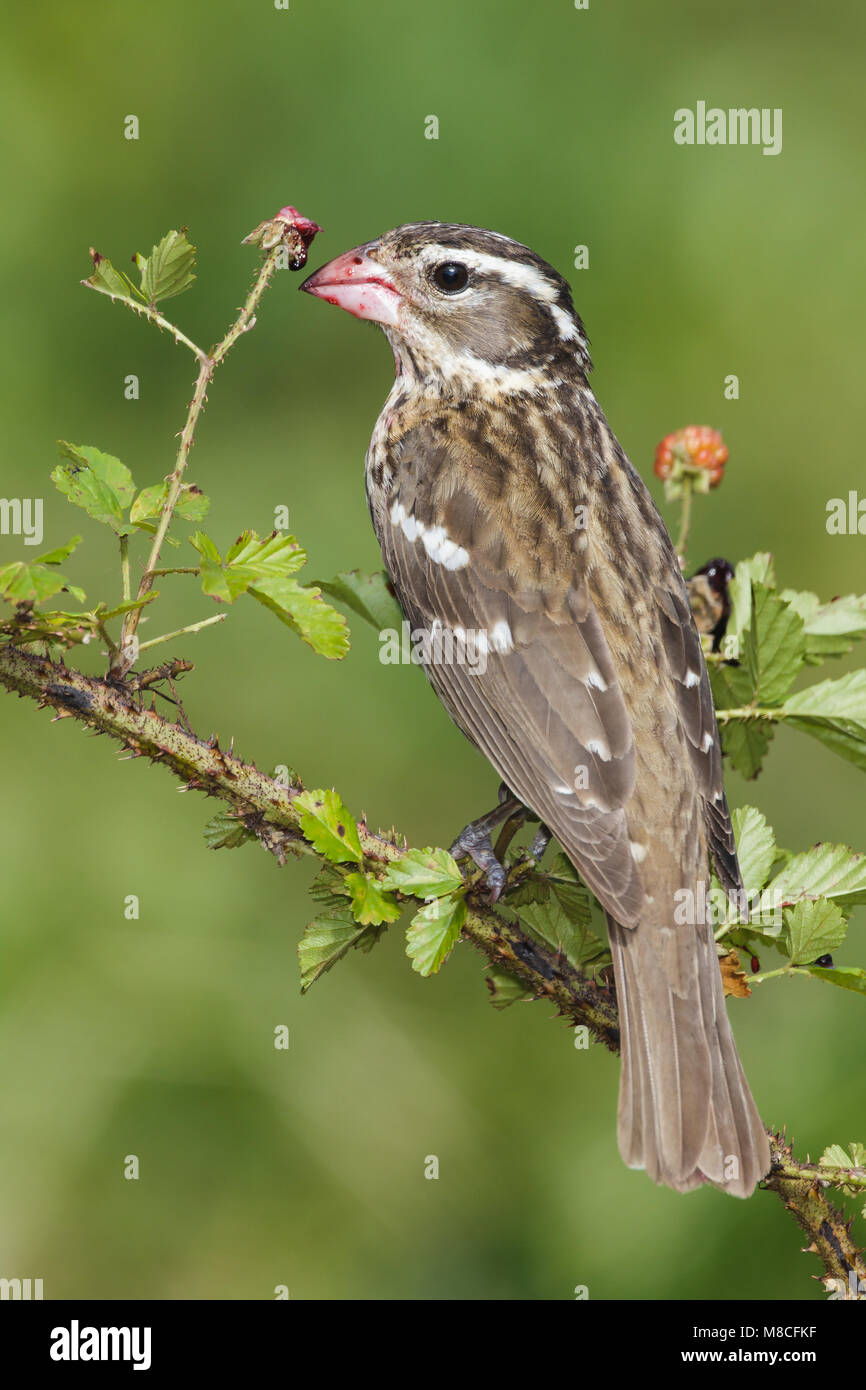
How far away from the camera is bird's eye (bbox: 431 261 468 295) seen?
166 inches

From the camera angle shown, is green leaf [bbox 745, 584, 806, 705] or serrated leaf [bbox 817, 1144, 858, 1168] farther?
green leaf [bbox 745, 584, 806, 705]

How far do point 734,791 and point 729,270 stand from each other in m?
2.69

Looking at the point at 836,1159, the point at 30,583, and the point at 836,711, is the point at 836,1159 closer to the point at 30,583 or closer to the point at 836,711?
the point at 836,711

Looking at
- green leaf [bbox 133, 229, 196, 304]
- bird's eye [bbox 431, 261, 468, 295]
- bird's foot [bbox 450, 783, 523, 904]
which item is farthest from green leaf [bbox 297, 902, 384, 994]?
bird's eye [bbox 431, 261, 468, 295]

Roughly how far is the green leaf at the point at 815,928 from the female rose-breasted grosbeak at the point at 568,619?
1.12 feet

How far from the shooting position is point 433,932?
2514mm

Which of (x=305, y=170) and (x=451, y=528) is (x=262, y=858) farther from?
(x=305, y=170)

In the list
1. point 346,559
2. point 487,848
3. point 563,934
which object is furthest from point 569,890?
point 346,559

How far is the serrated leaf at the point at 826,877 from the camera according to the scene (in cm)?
272

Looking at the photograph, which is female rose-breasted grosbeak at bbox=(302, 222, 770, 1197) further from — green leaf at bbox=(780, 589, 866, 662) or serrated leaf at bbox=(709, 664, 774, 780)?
green leaf at bbox=(780, 589, 866, 662)

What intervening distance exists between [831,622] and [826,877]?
0.75 m

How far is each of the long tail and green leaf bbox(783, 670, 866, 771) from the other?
1.68 feet

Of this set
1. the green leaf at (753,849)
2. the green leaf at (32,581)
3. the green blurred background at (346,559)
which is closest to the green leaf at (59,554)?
the green leaf at (32,581)

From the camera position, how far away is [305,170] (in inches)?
257
